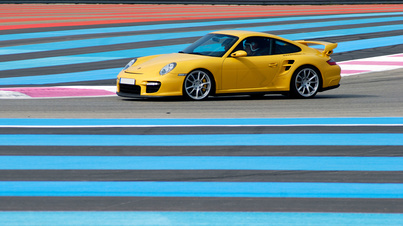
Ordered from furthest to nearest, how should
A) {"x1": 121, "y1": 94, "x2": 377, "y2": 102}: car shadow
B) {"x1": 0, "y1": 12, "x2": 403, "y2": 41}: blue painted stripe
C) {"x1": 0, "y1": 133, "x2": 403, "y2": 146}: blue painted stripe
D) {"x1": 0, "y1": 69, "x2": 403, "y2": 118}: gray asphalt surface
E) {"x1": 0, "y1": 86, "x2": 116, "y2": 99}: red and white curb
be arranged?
{"x1": 0, "y1": 12, "x2": 403, "y2": 41}: blue painted stripe, {"x1": 0, "y1": 86, "x2": 116, "y2": 99}: red and white curb, {"x1": 121, "y1": 94, "x2": 377, "y2": 102}: car shadow, {"x1": 0, "y1": 69, "x2": 403, "y2": 118}: gray asphalt surface, {"x1": 0, "y1": 133, "x2": 403, "y2": 146}: blue painted stripe

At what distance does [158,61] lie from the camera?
11.8 meters

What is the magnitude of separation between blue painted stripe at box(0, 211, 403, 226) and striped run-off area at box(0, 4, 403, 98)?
7.72 m

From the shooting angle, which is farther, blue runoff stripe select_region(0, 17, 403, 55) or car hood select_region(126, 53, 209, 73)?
blue runoff stripe select_region(0, 17, 403, 55)

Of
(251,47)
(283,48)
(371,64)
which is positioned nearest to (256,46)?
(251,47)

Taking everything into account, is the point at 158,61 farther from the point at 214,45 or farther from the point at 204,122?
the point at 204,122

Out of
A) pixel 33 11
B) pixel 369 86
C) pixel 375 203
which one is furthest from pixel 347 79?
pixel 33 11

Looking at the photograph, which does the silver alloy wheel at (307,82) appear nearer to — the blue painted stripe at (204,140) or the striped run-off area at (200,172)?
the striped run-off area at (200,172)

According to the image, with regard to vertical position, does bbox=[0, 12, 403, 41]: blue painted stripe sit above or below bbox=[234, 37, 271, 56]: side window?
below

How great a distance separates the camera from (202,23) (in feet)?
80.4

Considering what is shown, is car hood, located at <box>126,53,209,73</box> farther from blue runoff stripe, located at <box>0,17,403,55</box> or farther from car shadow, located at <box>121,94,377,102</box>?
blue runoff stripe, located at <box>0,17,403,55</box>

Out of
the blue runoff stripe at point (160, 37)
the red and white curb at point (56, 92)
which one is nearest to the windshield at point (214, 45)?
the red and white curb at point (56, 92)

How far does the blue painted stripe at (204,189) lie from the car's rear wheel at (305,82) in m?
6.15

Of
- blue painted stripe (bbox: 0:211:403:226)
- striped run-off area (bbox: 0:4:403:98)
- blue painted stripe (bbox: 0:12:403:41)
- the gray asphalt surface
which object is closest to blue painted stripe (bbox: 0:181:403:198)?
blue painted stripe (bbox: 0:211:403:226)

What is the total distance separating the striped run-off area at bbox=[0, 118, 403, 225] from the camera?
519cm
